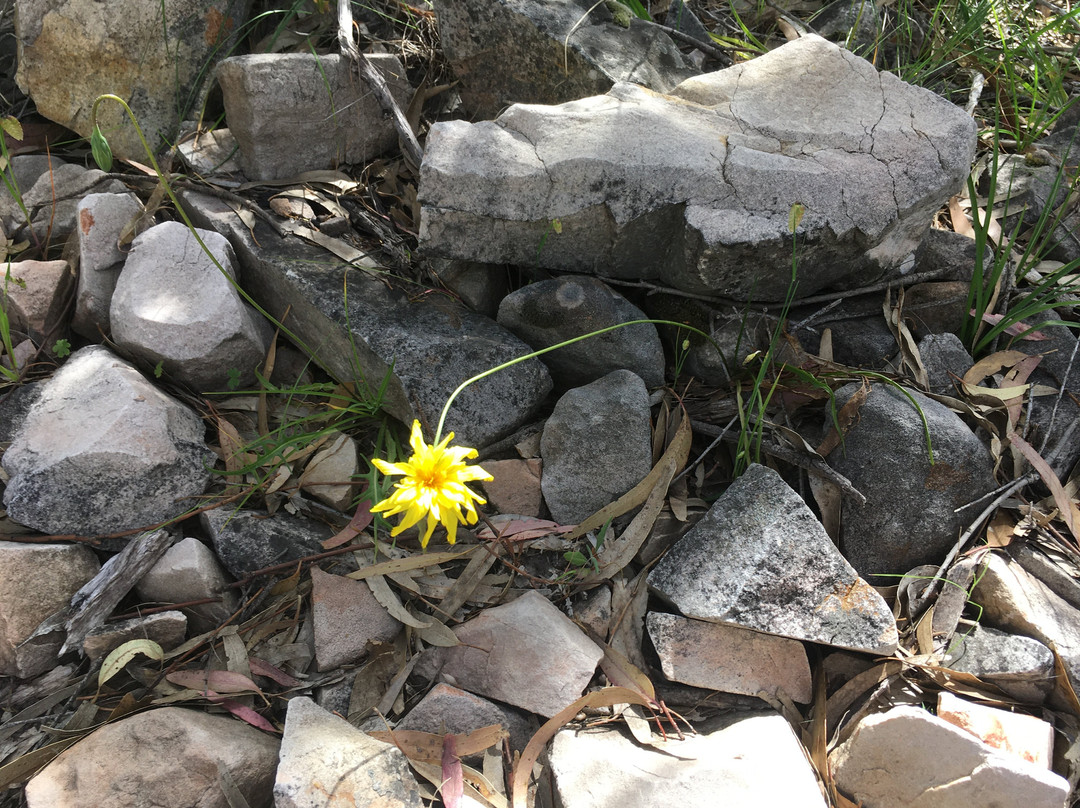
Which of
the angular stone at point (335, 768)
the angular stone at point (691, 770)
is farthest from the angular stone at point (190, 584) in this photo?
the angular stone at point (691, 770)

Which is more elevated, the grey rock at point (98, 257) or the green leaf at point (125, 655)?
the grey rock at point (98, 257)

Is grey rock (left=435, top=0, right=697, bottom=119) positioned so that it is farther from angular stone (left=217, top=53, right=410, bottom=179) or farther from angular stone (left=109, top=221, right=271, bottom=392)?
angular stone (left=109, top=221, right=271, bottom=392)

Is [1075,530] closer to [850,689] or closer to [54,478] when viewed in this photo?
[850,689]

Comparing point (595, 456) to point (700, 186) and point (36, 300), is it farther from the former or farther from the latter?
point (36, 300)

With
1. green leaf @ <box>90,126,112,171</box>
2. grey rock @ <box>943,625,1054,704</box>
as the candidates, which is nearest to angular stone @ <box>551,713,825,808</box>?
grey rock @ <box>943,625,1054,704</box>

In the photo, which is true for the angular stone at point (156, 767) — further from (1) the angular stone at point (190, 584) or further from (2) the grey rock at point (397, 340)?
(2) the grey rock at point (397, 340)

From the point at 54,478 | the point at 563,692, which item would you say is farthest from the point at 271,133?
the point at 563,692
